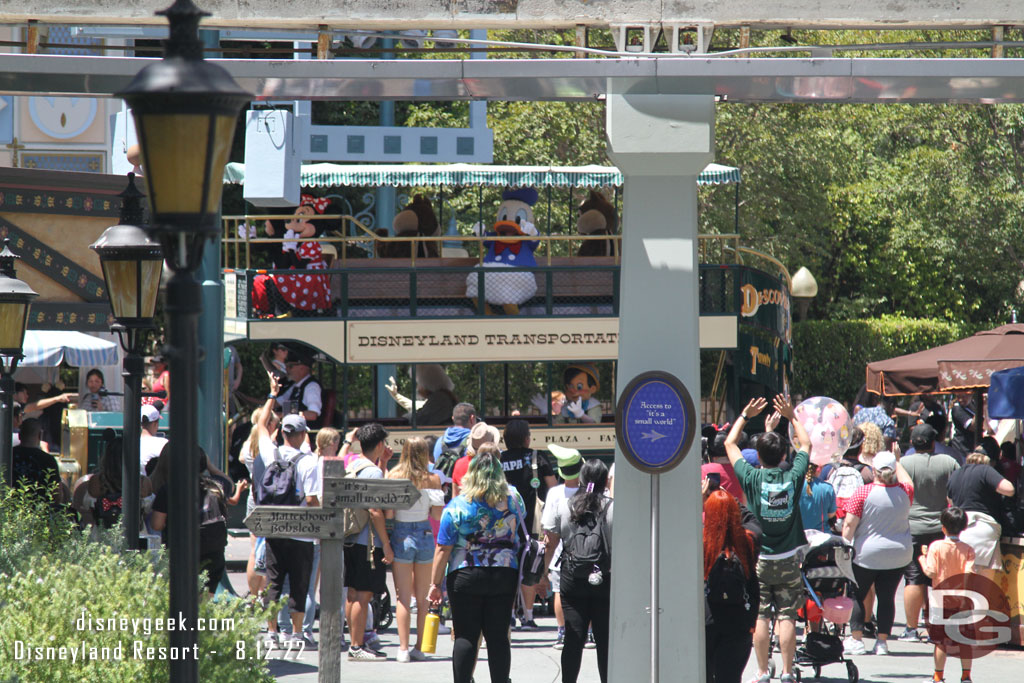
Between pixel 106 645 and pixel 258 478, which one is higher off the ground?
pixel 258 478

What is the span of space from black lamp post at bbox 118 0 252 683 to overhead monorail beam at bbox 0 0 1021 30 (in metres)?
3.46

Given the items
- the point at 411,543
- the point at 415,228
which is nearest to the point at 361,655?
the point at 411,543

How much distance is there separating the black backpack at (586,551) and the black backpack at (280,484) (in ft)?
9.04

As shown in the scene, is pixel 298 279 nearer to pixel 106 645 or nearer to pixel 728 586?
pixel 728 586

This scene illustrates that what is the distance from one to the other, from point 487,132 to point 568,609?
11.0m

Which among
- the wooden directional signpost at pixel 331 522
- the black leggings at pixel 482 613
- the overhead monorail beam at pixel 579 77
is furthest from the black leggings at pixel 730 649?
the overhead monorail beam at pixel 579 77

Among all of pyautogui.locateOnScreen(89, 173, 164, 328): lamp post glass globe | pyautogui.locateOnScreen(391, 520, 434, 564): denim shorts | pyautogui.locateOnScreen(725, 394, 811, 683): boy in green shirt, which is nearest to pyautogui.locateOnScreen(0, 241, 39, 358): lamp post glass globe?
pyautogui.locateOnScreen(89, 173, 164, 328): lamp post glass globe

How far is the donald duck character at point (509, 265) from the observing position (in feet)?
56.1

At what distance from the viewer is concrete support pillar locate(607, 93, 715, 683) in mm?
7922

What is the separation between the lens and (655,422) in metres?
8.09

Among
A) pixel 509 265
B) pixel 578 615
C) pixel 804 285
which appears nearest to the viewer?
pixel 578 615

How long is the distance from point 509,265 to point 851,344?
706 inches

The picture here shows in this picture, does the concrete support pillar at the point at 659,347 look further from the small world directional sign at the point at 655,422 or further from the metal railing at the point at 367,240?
the metal railing at the point at 367,240

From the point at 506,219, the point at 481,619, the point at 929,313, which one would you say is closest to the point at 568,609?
the point at 481,619
